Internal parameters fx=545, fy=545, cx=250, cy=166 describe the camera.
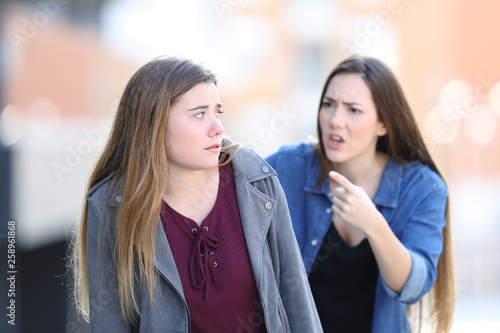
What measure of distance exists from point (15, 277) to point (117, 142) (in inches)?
65.0

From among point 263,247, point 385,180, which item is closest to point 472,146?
point 385,180

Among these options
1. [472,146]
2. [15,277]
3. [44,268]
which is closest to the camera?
[15,277]

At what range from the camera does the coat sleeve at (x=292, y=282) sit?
6.66 feet

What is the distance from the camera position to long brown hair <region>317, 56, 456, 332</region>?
8.77 ft

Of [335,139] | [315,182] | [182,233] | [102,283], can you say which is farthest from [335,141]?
[102,283]

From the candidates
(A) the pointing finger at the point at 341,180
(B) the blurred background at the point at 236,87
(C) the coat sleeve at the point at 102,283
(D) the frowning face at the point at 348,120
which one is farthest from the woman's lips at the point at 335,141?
(C) the coat sleeve at the point at 102,283

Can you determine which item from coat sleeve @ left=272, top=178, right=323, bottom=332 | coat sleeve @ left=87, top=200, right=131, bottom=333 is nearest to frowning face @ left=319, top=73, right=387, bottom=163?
coat sleeve @ left=272, top=178, right=323, bottom=332

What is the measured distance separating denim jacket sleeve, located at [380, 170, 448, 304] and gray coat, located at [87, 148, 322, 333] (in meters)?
0.54

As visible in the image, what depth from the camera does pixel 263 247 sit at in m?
1.98

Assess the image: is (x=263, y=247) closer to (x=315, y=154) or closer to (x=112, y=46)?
(x=315, y=154)

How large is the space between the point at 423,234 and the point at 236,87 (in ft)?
46.3

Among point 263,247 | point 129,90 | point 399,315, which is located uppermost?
point 129,90

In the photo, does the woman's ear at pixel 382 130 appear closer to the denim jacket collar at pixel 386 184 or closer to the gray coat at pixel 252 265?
the denim jacket collar at pixel 386 184

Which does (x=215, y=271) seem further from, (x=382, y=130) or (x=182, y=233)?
(x=382, y=130)
